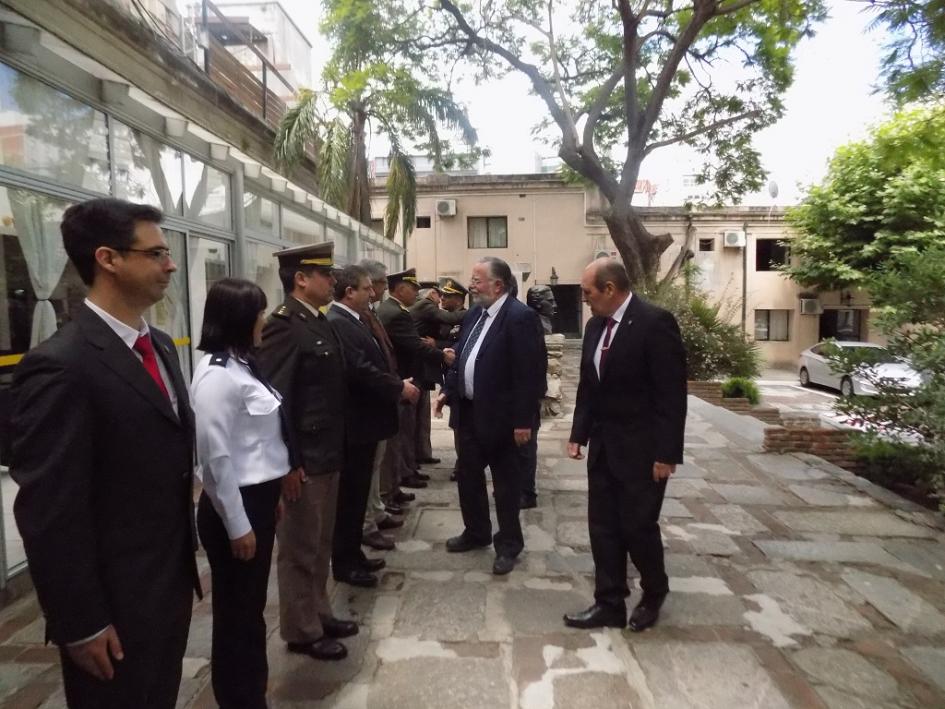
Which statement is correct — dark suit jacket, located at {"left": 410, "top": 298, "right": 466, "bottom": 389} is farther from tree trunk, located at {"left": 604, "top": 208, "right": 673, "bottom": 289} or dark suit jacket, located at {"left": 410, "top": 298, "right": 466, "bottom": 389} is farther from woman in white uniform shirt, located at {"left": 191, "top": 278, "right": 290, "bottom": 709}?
tree trunk, located at {"left": 604, "top": 208, "right": 673, "bottom": 289}

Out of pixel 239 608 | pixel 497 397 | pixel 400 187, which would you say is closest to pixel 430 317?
pixel 497 397

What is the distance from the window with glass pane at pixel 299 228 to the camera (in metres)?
8.58

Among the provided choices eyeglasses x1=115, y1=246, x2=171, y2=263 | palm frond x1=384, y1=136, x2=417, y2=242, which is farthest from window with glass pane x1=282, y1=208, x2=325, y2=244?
eyeglasses x1=115, y1=246, x2=171, y2=263

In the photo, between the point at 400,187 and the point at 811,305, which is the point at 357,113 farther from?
the point at 811,305

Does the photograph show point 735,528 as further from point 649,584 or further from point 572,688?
point 572,688

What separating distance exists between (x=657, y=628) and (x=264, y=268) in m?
6.35

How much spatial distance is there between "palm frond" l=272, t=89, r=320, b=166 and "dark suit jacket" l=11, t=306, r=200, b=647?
897 centimetres

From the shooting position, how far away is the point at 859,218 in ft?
61.9

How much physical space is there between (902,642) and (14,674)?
4.03 meters

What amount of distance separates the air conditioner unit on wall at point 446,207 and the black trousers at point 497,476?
18045mm

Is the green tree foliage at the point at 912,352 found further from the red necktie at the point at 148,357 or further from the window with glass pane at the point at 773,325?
the window with glass pane at the point at 773,325

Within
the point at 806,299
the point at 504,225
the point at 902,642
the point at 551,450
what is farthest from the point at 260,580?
the point at 806,299

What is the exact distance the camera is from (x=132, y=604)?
1579 mm

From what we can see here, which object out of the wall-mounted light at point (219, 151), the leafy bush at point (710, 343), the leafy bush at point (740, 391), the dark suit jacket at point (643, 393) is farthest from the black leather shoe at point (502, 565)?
the leafy bush at point (710, 343)
